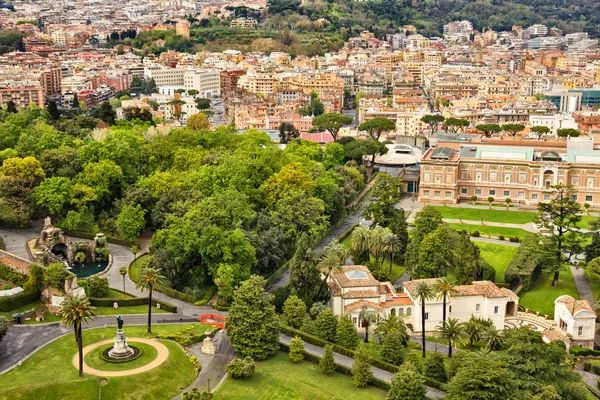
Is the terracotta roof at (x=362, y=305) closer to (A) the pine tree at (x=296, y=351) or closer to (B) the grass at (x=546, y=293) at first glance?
(A) the pine tree at (x=296, y=351)

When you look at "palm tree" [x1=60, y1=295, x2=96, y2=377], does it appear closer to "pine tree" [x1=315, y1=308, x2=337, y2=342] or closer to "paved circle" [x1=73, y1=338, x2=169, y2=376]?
"paved circle" [x1=73, y1=338, x2=169, y2=376]

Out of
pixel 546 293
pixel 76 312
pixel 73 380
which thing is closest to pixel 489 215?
pixel 546 293

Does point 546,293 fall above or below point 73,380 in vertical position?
below

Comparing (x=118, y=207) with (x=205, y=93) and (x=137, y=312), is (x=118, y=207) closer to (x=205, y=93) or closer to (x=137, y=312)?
(x=137, y=312)

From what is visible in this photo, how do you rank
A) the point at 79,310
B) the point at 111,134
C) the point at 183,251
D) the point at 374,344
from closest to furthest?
the point at 79,310 → the point at 374,344 → the point at 183,251 → the point at 111,134

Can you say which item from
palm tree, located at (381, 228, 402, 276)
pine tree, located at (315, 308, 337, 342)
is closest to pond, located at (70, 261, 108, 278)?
pine tree, located at (315, 308, 337, 342)

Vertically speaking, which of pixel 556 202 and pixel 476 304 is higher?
pixel 556 202

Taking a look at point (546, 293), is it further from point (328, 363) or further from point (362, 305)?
point (328, 363)

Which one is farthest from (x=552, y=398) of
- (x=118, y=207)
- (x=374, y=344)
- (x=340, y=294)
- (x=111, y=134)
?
(x=111, y=134)
